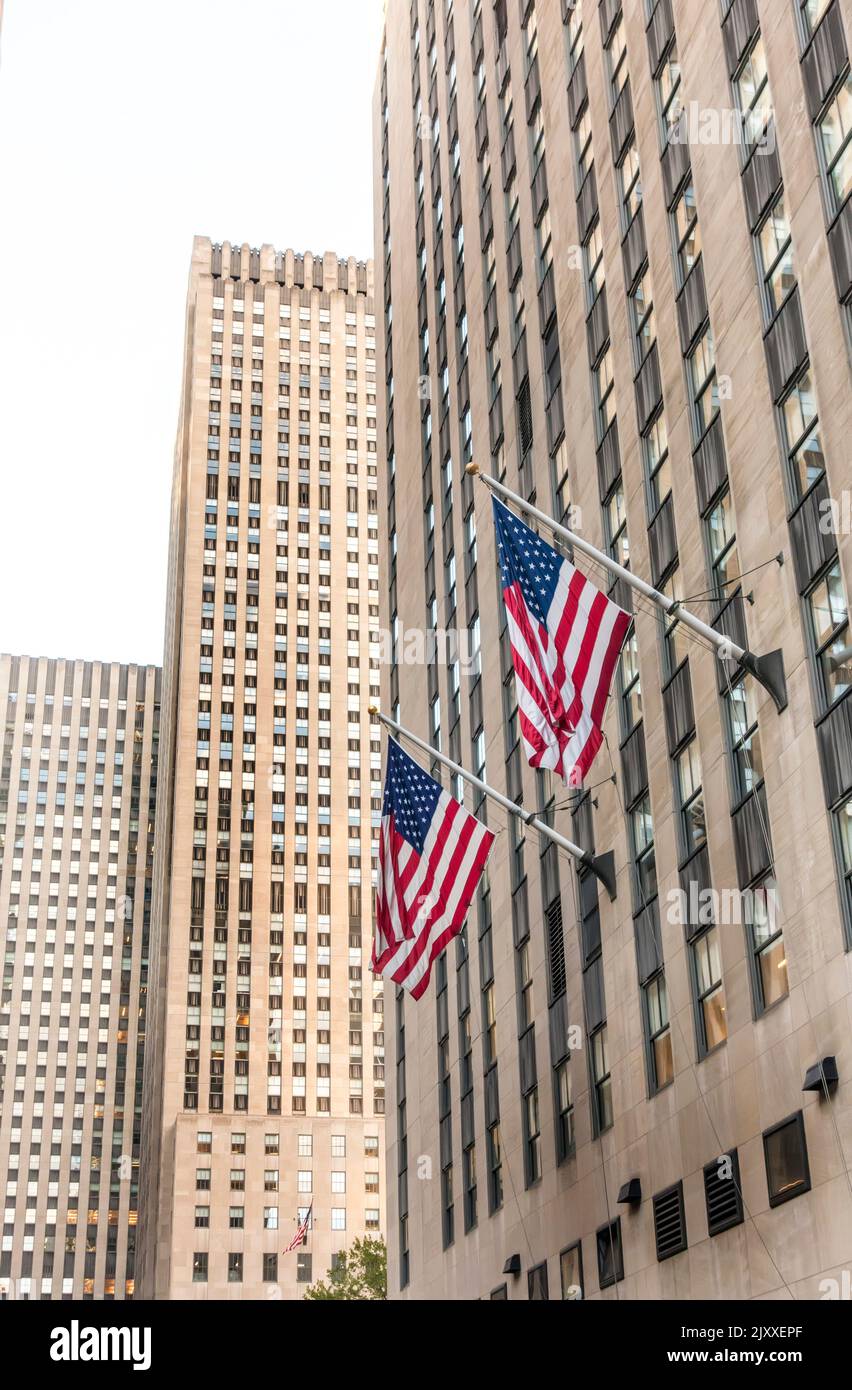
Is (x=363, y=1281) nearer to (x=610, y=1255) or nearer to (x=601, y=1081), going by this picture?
(x=601, y=1081)

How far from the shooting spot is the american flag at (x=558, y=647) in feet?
83.4

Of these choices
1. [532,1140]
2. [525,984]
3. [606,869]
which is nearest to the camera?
[606,869]

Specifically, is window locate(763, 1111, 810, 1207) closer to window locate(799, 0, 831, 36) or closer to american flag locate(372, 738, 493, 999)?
american flag locate(372, 738, 493, 999)

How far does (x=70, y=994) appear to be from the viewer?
181750mm

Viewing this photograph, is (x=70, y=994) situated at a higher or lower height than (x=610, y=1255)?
higher

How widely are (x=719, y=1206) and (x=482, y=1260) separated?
1806 cm

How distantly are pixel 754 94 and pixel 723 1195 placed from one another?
2207 centimetres

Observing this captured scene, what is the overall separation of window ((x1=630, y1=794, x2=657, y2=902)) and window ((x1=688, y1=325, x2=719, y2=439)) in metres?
8.55

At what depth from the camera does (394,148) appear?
77.2 meters

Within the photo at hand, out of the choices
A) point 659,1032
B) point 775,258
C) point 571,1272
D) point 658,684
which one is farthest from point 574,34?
point 571,1272

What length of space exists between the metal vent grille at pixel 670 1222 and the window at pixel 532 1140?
Answer: 29.9 ft
